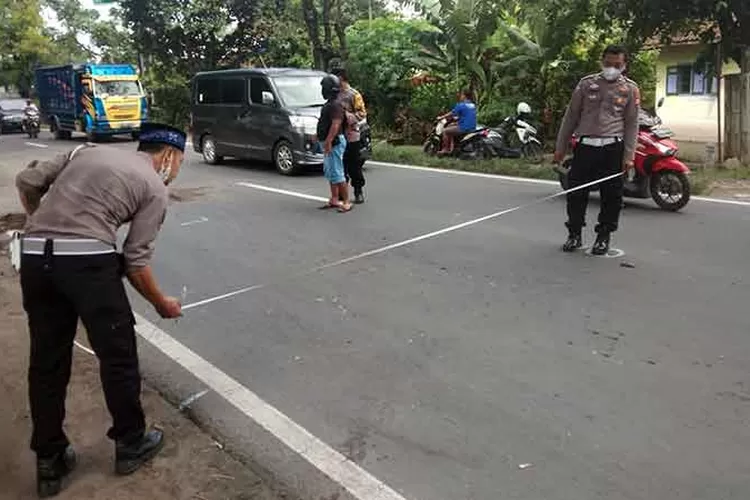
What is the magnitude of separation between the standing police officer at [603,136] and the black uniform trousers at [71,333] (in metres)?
4.80

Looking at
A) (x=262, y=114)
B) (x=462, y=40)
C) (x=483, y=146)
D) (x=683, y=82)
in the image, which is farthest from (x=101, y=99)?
(x=683, y=82)

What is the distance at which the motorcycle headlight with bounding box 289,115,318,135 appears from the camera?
12.8 metres

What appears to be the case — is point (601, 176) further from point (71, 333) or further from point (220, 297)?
point (71, 333)

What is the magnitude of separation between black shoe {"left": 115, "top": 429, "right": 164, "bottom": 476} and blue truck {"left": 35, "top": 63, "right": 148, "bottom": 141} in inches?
825

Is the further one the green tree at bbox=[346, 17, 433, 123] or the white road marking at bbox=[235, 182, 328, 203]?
the green tree at bbox=[346, 17, 433, 123]

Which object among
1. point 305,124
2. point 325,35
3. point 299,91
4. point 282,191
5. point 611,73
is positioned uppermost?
point 325,35

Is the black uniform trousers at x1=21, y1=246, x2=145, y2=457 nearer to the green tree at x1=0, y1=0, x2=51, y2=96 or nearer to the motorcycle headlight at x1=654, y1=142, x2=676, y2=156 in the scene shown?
the motorcycle headlight at x1=654, y1=142, x2=676, y2=156

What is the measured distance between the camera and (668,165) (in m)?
8.45

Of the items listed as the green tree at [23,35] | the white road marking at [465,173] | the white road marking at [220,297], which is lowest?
the white road marking at [220,297]

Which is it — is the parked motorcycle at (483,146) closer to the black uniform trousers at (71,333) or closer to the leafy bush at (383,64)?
the leafy bush at (383,64)

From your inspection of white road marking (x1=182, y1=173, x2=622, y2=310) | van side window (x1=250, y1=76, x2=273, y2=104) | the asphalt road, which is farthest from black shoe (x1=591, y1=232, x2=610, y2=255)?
van side window (x1=250, y1=76, x2=273, y2=104)

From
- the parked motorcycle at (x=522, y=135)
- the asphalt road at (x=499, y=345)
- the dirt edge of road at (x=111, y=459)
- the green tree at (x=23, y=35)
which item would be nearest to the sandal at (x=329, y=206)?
the asphalt road at (x=499, y=345)

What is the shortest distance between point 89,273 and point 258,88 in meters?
11.3

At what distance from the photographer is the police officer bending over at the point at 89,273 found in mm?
3016
